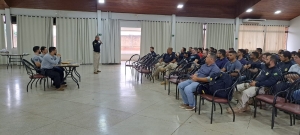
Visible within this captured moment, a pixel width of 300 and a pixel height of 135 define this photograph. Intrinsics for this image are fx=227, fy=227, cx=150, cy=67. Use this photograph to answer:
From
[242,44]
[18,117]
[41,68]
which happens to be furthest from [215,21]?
[18,117]

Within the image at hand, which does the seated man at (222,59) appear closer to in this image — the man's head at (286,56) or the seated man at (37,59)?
the man's head at (286,56)

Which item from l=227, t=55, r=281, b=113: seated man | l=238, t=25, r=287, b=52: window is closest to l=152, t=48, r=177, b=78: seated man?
l=227, t=55, r=281, b=113: seated man

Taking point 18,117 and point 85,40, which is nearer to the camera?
point 18,117

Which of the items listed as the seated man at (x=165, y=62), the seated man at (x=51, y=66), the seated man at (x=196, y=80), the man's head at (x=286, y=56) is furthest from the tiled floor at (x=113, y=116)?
the seated man at (x=165, y=62)

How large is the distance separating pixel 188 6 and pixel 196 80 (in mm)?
8316

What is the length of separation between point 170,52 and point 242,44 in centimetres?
748

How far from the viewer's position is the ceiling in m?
9.57

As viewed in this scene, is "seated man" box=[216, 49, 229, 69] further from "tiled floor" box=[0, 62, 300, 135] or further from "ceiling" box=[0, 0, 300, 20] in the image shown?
"ceiling" box=[0, 0, 300, 20]

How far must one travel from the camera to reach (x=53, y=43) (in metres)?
10.1

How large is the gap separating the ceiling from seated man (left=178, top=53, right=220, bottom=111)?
665cm

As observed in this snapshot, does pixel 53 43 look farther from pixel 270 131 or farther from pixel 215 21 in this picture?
pixel 270 131

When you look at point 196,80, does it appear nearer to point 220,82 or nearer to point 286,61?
point 220,82

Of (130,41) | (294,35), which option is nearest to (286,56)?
(294,35)

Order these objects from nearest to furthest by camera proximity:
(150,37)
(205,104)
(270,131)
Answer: (270,131) → (205,104) → (150,37)
